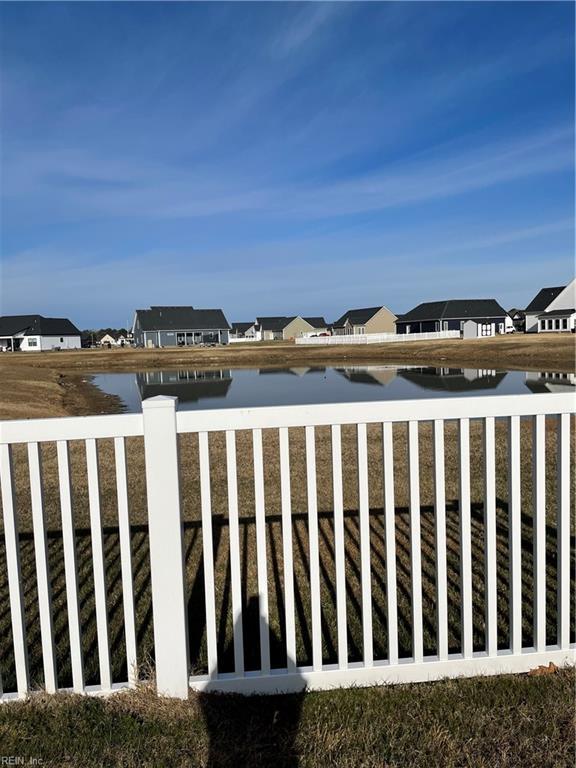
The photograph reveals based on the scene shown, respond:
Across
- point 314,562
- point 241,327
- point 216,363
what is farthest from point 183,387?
point 241,327

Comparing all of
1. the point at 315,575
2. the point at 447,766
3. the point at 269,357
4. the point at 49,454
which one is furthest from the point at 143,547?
the point at 269,357

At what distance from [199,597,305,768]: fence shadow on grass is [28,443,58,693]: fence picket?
76cm

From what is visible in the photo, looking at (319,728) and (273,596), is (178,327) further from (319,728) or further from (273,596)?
(319,728)

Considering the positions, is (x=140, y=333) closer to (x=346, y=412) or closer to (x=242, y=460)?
(x=242, y=460)

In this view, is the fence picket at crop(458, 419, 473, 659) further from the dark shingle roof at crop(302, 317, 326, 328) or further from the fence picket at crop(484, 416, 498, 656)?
the dark shingle roof at crop(302, 317, 326, 328)

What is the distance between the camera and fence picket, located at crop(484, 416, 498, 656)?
2986mm

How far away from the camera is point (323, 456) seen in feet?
28.7

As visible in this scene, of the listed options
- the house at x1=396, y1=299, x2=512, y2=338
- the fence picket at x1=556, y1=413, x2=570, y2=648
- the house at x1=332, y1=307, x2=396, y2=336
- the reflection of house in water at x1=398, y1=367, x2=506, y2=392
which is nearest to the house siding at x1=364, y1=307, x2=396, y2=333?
the house at x1=332, y1=307, x2=396, y2=336

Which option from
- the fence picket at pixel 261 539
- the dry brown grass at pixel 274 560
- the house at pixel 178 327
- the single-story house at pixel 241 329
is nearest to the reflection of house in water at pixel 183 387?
the dry brown grass at pixel 274 560

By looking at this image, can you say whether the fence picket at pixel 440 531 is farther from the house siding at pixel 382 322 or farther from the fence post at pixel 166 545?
the house siding at pixel 382 322

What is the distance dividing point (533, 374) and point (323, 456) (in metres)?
21.8

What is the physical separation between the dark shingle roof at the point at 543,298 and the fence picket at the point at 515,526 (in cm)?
7546

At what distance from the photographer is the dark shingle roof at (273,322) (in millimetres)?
109438

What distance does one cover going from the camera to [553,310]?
2574 inches
